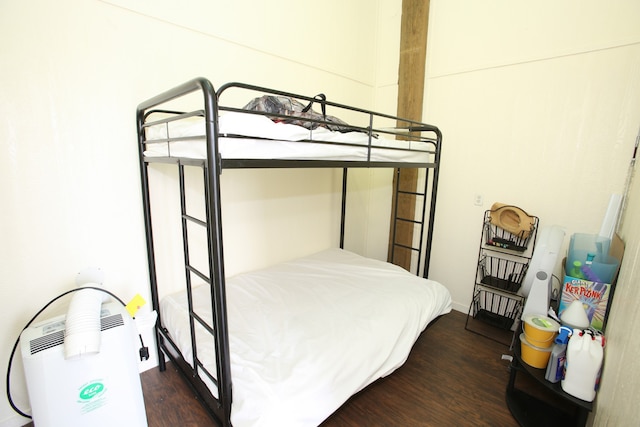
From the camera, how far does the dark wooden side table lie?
4.98 feet

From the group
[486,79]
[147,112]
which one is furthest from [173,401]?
[486,79]

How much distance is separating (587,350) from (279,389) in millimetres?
1419

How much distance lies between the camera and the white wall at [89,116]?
1349 mm

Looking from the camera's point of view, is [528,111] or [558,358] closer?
[558,358]

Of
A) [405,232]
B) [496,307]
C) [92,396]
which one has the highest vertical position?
[405,232]

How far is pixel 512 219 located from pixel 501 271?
0.53 m

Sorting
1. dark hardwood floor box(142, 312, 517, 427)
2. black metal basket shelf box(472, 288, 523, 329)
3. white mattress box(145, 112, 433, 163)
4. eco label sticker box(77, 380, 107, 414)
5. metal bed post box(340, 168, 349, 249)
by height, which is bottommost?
dark hardwood floor box(142, 312, 517, 427)

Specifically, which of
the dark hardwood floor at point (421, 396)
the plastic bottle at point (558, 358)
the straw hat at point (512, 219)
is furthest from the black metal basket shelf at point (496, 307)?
the plastic bottle at point (558, 358)

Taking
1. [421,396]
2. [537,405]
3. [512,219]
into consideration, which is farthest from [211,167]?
[512,219]

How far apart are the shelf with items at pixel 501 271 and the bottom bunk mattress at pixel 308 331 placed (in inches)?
25.5

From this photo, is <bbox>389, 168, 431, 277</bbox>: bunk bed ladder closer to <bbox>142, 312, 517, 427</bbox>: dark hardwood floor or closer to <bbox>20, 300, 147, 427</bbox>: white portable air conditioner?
<bbox>142, 312, 517, 427</bbox>: dark hardwood floor

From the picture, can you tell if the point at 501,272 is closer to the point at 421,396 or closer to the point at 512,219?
the point at 512,219

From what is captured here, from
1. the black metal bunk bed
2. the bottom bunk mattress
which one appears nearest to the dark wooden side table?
the bottom bunk mattress

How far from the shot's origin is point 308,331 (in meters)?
1.52
